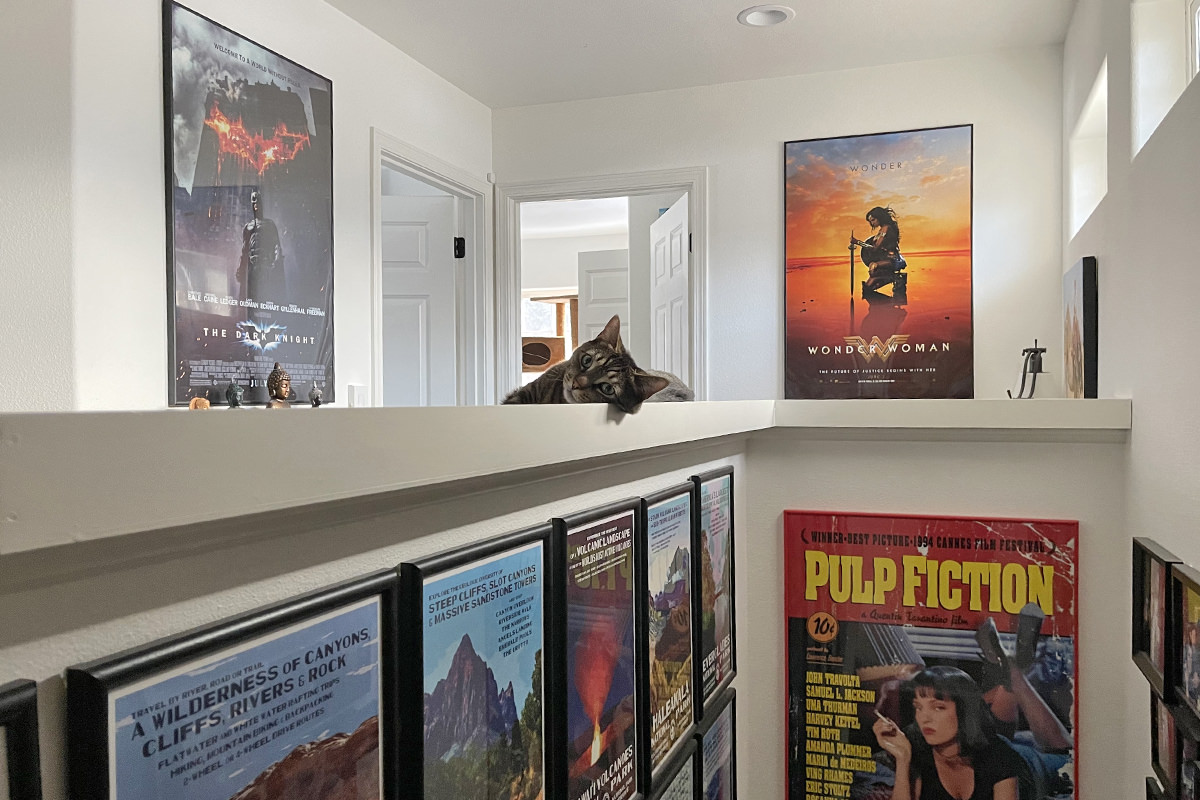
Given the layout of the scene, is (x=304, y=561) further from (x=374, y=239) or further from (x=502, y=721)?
(x=374, y=239)

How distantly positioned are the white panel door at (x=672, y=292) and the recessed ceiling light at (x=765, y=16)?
0.91 m

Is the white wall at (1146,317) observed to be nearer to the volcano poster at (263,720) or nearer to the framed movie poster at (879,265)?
the framed movie poster at (879,265)

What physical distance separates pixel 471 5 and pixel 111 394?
1815mm

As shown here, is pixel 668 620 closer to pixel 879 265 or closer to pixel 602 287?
pixel 879 265

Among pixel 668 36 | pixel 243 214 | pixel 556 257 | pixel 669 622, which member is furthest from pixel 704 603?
pixel 556 257

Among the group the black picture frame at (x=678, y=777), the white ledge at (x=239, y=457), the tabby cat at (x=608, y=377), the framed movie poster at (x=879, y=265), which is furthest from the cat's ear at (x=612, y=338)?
the framed movie poster at (x=879, y=265)

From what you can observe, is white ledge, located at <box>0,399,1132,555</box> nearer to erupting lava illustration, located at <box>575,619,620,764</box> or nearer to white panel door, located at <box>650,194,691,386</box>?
erupting lava illustration, located at <box>575,619,620,764</box>

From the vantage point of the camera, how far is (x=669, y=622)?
1.78 m

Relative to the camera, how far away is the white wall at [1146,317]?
147 centimetres

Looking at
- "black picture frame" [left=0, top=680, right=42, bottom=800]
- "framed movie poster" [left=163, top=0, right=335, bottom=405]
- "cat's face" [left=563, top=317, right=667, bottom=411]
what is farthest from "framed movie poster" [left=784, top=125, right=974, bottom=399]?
"black picture frame" [left=0, top=680, right=42, bottom=800]

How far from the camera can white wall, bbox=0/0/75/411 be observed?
1.91 m

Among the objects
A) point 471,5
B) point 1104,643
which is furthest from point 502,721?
point 471,5

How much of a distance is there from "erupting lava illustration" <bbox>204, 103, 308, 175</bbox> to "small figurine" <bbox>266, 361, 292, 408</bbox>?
61 centimetres

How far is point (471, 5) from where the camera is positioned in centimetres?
304
